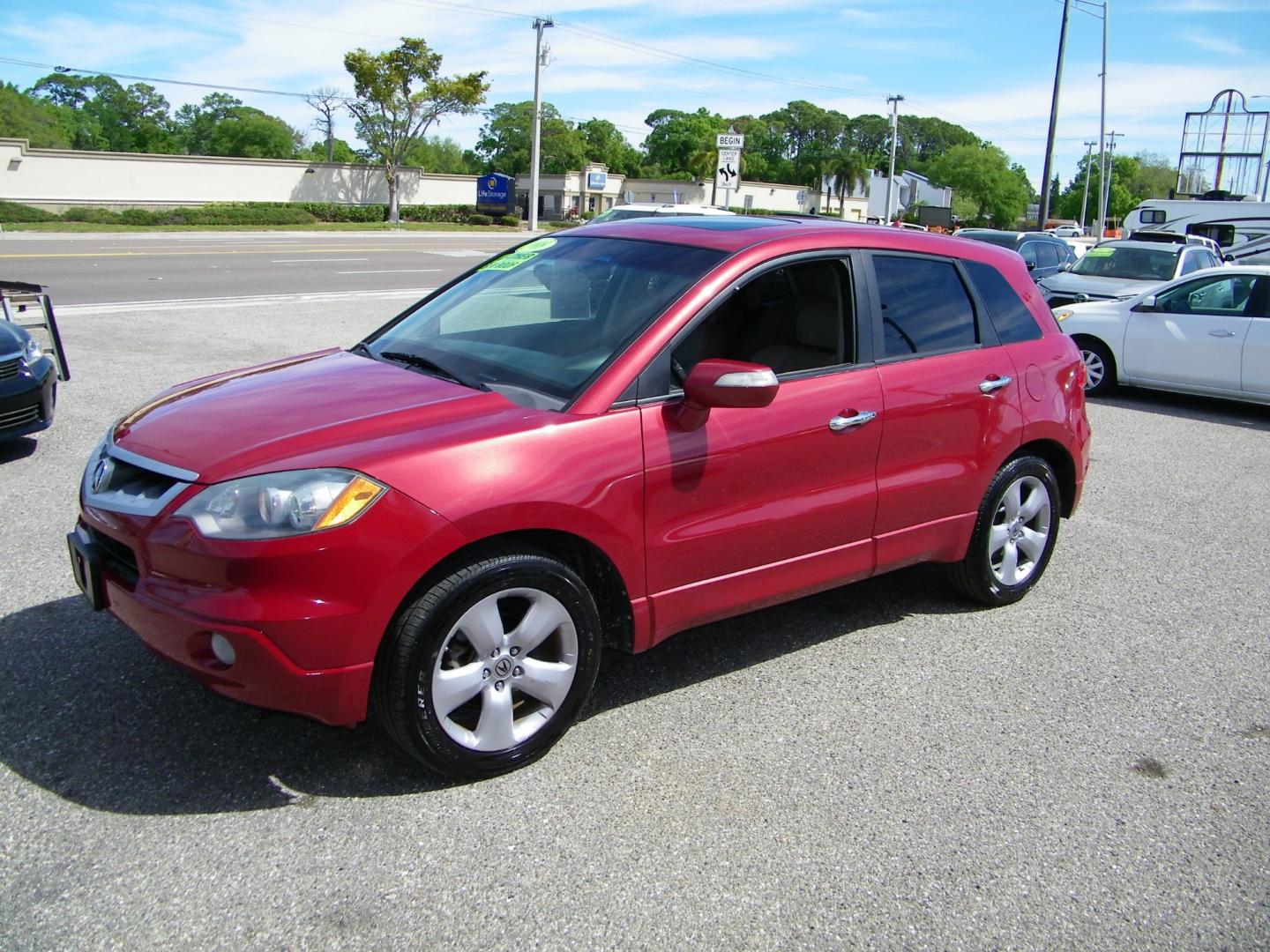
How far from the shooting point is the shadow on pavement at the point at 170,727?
10.6 ft

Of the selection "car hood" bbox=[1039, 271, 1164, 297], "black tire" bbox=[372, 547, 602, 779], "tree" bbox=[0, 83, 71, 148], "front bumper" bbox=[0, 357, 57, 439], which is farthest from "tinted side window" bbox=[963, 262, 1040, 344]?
"tree" bbox=[0, 83, 71, 148]

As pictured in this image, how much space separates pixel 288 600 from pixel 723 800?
146 centimetres

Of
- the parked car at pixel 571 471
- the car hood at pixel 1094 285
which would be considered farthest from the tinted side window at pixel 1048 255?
the parked car at pixel 571 471

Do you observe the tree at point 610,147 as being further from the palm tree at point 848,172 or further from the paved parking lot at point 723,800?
the paved parking lot at point 723,800

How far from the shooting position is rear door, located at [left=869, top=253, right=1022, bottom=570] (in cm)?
433

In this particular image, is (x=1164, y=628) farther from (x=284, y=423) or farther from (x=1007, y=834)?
(x=284, y=423)

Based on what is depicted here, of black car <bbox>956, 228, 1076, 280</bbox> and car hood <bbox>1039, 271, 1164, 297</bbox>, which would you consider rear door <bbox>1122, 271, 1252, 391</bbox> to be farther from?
black car <bbox>956, 228, 1076, 280</bbox>

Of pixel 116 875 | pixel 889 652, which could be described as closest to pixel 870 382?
pixel 889 652

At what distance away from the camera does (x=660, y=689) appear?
4.06 m

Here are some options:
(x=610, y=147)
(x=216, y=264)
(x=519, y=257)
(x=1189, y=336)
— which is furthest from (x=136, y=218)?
(x=610, y=147)

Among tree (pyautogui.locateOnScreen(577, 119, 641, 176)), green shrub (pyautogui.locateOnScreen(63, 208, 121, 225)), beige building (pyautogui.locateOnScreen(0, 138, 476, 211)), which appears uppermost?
tree (pyautogui.locateOnScreen(577, 119, 641, 176))

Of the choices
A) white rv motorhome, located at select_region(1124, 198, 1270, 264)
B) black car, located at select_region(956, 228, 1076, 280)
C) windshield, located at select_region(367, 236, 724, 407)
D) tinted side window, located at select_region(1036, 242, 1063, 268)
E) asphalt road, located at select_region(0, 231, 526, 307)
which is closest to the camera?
windshield, located at select_region(367, 236, 724, 407)

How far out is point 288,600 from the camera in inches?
115

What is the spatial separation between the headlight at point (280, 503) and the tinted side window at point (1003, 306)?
10.1 feet
